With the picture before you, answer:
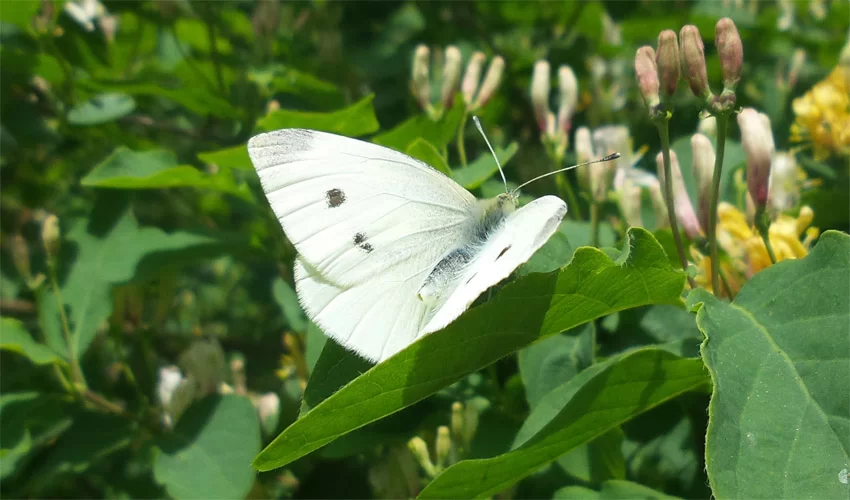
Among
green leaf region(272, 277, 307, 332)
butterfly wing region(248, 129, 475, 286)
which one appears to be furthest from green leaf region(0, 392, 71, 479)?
butterfly wing region(248, 129, 475, 286)

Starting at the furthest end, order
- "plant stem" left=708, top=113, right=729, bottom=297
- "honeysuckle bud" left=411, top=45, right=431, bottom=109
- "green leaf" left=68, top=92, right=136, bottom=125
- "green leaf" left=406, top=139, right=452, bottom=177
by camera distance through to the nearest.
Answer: "green leaf" left=68, top=92, right=136, bottom=125 → "honeysuckle bud" left=411, top=45, right=431, bottom=109 → "green leaf" left=406, top=139, right=452, bottom=177 → "plant stem" left=708, top=113, right=729, bottom=297

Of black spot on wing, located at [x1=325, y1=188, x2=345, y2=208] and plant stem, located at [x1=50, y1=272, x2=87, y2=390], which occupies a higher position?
black spot on wing, located at [x1=325, y1=188, x2=345, y2=208]

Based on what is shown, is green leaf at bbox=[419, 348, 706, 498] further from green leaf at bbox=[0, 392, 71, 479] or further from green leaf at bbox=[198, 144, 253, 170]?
green leaf at bbox=[0, 392, 71, 479]

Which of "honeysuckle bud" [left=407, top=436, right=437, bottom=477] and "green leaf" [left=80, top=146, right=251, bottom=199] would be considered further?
"green leaf" [left=80, top=146, right=251, bottom=199]

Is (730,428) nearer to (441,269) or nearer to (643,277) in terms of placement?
(643,277)

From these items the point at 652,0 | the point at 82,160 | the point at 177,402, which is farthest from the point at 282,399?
the point at 652,0

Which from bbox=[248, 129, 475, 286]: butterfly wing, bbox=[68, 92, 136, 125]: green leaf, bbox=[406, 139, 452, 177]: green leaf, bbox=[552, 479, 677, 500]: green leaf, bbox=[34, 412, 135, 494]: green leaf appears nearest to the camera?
bbox=[552, 479, 677, 500]: green leaf

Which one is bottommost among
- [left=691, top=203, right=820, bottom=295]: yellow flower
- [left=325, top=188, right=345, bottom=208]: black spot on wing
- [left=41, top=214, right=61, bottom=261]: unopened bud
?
[left=691, top=203, right=820, bottom=295]: yellow flower
